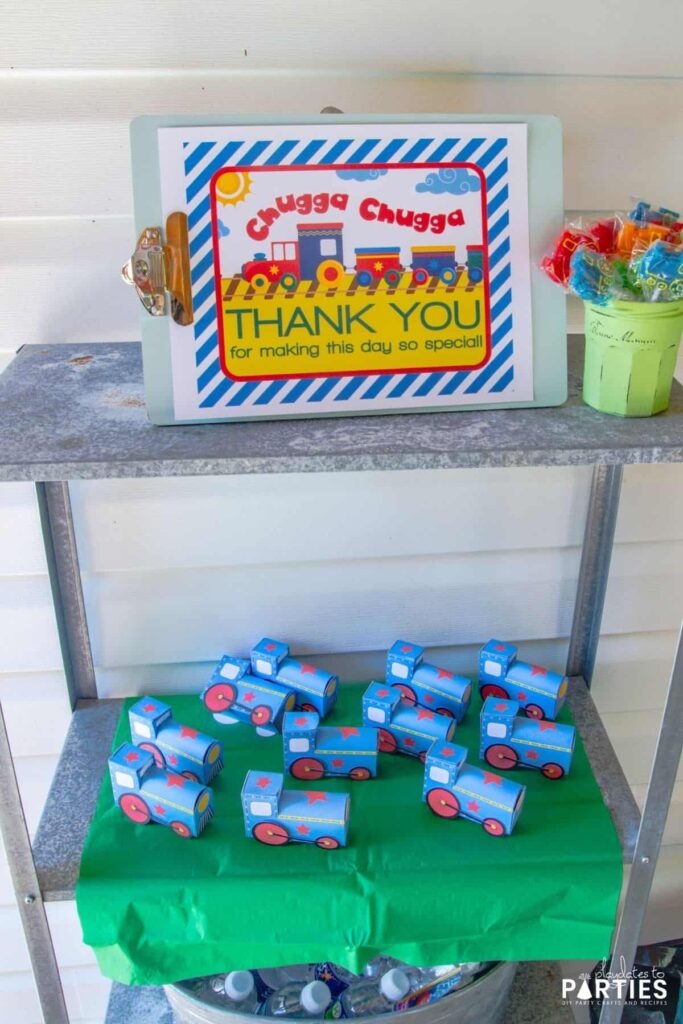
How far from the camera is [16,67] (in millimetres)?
1073

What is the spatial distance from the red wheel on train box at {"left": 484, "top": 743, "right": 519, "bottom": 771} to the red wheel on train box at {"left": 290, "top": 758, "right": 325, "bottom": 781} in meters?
0.23

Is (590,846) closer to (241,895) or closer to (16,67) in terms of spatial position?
(241,895)

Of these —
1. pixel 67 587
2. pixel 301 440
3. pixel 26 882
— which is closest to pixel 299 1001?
pixel 26 882

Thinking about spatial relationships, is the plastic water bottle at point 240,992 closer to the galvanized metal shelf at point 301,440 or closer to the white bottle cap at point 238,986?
the white bottle cap at point 238,986

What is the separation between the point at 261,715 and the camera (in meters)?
1.33

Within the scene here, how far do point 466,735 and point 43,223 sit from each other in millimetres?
896

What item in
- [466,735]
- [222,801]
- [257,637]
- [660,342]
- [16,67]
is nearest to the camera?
[660,342]

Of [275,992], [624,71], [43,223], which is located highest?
[624,71]

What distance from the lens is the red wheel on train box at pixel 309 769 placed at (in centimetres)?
125

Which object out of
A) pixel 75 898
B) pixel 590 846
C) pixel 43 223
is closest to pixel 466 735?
pixel 590 846

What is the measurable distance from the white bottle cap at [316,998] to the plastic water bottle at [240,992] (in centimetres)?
8

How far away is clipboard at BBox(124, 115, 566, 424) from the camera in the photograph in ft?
2.96

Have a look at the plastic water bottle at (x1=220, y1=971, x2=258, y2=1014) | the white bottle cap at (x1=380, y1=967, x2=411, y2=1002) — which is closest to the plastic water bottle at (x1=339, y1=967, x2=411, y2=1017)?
the white bottle cap at (x1=380, y1=967, x2=411, y2=1002)

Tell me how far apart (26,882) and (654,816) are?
770 mm
